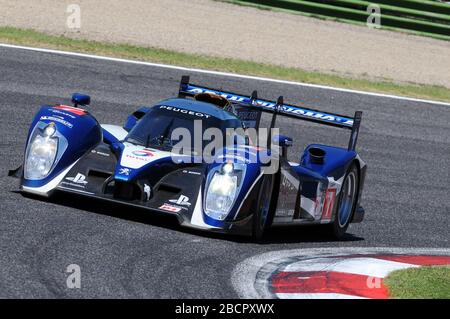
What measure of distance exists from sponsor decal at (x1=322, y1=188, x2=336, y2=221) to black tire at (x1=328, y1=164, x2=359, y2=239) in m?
0.16

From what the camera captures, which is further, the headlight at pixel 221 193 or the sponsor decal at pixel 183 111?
the sponsor decal at pixel 183 111

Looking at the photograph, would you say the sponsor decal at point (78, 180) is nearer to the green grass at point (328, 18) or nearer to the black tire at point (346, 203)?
the black tire at point (346, 203)

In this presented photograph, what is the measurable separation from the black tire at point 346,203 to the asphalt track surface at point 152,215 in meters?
0.19

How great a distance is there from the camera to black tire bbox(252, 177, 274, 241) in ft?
29.1

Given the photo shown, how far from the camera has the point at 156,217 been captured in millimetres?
9547

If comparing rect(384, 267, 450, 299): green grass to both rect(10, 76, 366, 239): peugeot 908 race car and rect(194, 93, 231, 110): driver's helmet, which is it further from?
rect(194, 93, 231, 110): driver's helmet

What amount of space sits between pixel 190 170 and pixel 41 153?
1331 mm

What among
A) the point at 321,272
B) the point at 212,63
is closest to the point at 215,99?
the point at 321,272

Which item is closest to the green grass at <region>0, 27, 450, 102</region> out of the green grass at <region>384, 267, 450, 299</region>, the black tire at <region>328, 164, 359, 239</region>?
the black tire at <region>328, 164, 359, 239</region>

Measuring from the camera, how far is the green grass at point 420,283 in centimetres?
737

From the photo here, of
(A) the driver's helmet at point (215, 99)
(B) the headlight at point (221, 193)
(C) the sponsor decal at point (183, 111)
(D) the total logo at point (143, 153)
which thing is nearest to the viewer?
(B) the headlight at point (221, 193)
